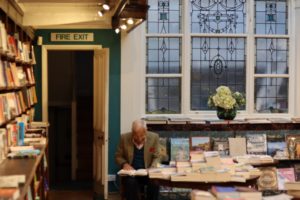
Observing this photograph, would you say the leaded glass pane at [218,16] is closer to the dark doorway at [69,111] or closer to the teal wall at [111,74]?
the teal wall at [111,74]

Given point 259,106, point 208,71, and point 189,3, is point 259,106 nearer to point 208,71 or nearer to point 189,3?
point 208,71

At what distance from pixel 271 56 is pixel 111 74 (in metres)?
2.71

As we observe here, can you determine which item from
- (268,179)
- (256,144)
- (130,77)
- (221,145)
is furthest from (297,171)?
(130,77)

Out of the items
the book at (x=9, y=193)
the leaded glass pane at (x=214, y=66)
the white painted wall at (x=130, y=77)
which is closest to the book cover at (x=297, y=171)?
the leaded glass pane at (x=214, y=66)

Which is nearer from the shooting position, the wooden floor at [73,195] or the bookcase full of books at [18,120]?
the bookcase full of books at [18,120]

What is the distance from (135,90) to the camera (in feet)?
26.0

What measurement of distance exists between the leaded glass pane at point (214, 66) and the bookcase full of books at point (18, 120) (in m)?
2.61

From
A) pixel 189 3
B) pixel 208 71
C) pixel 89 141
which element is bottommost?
pixel 89 141

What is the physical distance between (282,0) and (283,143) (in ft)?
7.97

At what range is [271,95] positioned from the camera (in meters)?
8.45

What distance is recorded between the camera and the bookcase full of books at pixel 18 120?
403 centimetres

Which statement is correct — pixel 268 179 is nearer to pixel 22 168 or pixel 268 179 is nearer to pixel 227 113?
pixel 227 113

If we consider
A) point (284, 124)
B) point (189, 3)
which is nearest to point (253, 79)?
point (284, 124)

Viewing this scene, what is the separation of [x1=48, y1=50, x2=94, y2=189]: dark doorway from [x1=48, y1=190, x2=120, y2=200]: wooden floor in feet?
4.21
